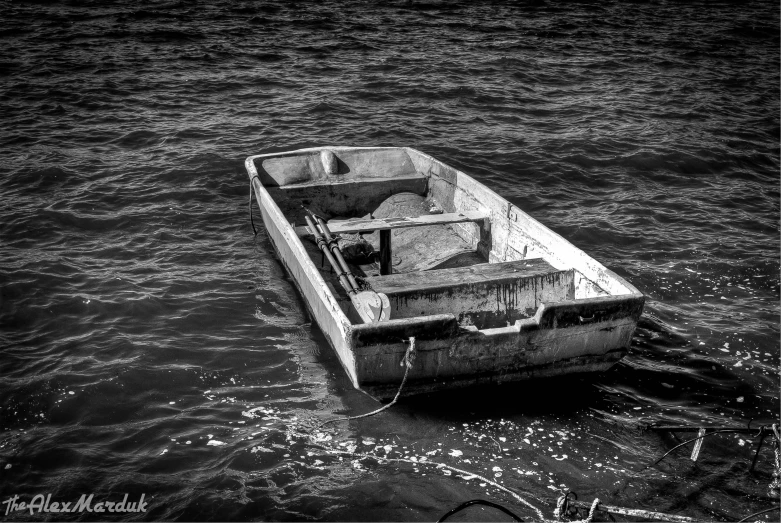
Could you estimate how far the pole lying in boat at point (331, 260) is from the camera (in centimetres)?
712

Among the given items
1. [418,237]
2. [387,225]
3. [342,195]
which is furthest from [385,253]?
[342,195]

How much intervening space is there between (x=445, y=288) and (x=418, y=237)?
2.56m

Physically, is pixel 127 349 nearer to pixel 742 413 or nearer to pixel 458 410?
pixel 458 410

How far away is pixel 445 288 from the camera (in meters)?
6.85

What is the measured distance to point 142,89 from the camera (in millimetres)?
15156

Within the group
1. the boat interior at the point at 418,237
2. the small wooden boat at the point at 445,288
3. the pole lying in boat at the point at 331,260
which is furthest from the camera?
the pole lying in boat at the point at 331,260

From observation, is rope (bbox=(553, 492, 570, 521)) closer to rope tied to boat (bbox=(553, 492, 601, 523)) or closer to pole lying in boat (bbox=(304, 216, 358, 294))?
rope tied to boat (bbox=(553, 492, 601, 523))

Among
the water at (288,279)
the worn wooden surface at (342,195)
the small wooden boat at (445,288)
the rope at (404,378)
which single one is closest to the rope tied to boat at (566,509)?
the water at (288,279)

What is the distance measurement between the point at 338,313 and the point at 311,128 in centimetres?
826

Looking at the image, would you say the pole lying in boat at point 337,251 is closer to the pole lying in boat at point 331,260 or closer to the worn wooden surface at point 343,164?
the pole lying in boat at point 331,260

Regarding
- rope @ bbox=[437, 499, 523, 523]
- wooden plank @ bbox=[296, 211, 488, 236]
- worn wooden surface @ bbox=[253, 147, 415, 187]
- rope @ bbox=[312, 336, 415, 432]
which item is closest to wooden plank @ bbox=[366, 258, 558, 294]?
rope @ bbox=[312, 336, 415, 432]

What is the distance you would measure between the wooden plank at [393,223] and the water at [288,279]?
97 cm
